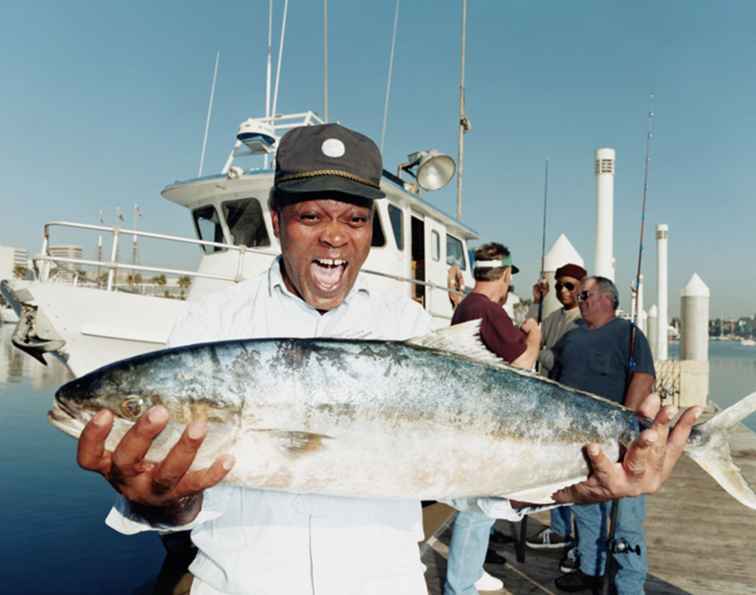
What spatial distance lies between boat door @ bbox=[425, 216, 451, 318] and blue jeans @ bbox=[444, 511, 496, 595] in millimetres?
7088

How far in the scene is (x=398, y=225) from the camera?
10.6 meters

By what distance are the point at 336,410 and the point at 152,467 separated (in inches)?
22.4

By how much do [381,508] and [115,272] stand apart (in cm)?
701

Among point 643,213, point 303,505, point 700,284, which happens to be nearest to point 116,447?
point 303,505

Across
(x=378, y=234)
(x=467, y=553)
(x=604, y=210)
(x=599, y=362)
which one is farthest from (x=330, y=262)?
(x=604, y=210)

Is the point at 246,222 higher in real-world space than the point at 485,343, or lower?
higher

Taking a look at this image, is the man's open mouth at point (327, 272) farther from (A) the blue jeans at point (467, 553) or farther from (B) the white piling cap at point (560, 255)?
(B) the white piling cap at point (560, 255)

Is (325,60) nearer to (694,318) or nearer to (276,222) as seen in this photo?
(276,222)

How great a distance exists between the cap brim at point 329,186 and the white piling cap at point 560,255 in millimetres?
11527

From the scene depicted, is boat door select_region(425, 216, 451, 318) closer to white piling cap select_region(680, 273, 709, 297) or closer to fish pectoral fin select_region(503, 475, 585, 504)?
fish pectoral fin select_region(503, 475, 585, 504)

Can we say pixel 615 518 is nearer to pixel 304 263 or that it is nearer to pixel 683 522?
pixel 683 522

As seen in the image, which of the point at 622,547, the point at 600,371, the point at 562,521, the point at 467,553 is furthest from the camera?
the point at 562,521

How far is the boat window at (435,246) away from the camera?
11906 mm

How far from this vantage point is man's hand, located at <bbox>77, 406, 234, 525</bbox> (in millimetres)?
1631
